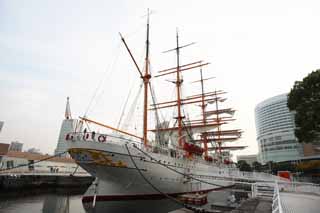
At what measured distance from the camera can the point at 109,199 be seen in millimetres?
14086

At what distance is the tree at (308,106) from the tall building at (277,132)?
7484 centimetres

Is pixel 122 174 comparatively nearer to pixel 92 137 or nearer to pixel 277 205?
pixel 92 137

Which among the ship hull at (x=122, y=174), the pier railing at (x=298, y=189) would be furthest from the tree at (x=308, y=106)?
the ship hull at (x=122, y=174)

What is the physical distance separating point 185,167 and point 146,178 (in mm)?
6838

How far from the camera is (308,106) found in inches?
678

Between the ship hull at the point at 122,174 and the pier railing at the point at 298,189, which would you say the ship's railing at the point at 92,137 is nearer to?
the ship hull at the point at 122,174

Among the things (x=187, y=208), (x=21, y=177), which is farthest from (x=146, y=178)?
(x=21, y=177)

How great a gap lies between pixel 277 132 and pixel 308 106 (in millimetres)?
87916

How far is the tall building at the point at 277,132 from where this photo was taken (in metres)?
83.9

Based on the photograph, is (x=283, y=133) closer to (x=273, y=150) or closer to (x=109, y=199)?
(x=273, y=150)

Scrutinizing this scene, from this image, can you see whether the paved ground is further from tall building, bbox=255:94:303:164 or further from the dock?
tall building, bbox=255:94:303:164

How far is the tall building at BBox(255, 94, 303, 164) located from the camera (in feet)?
275

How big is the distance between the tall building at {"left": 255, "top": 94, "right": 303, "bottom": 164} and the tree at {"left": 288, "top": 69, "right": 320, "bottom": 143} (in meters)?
74.8

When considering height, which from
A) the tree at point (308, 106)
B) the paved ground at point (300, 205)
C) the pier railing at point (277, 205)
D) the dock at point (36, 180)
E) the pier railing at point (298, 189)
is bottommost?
the dock at point (36, 180)
